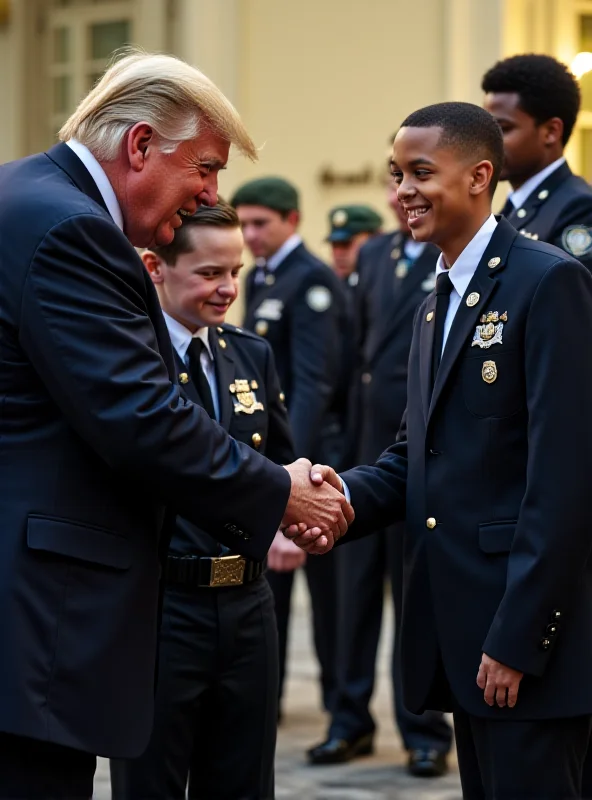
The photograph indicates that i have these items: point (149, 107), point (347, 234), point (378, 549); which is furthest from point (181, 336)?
point (347, 234)

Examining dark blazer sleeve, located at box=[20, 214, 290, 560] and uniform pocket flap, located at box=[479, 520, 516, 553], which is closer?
dark blazer sleeve, located at box=[20, 214, 290, 560]

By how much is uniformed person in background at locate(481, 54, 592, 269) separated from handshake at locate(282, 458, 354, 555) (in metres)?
1.17

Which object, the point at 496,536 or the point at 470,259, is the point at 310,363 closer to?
the point at 470,259

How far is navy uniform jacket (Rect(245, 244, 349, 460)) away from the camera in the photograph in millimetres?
5730

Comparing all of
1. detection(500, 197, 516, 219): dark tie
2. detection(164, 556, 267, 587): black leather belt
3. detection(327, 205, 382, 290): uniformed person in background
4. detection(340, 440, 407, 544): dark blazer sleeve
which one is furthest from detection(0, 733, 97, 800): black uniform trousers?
detection(327, 205, 382, 290): uniformed person in background

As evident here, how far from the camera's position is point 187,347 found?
3.60m

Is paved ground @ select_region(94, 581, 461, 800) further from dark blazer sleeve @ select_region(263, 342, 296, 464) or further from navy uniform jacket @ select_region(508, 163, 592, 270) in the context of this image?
navy uniform jacket @ select_region(508, 163, 592, 270)

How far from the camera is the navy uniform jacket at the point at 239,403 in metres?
3.45

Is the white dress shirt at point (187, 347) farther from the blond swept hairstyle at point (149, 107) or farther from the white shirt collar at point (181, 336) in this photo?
the blond swept hairstyle at point (149, 107)

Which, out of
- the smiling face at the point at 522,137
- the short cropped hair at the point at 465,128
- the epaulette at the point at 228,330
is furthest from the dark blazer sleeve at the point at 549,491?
the smiling face at the point at 522,137

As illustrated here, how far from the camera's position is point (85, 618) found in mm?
2725

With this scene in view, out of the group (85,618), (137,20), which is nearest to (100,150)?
(85,618)

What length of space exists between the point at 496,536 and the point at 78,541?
0.86 m

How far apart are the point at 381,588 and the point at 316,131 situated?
13.8ft
